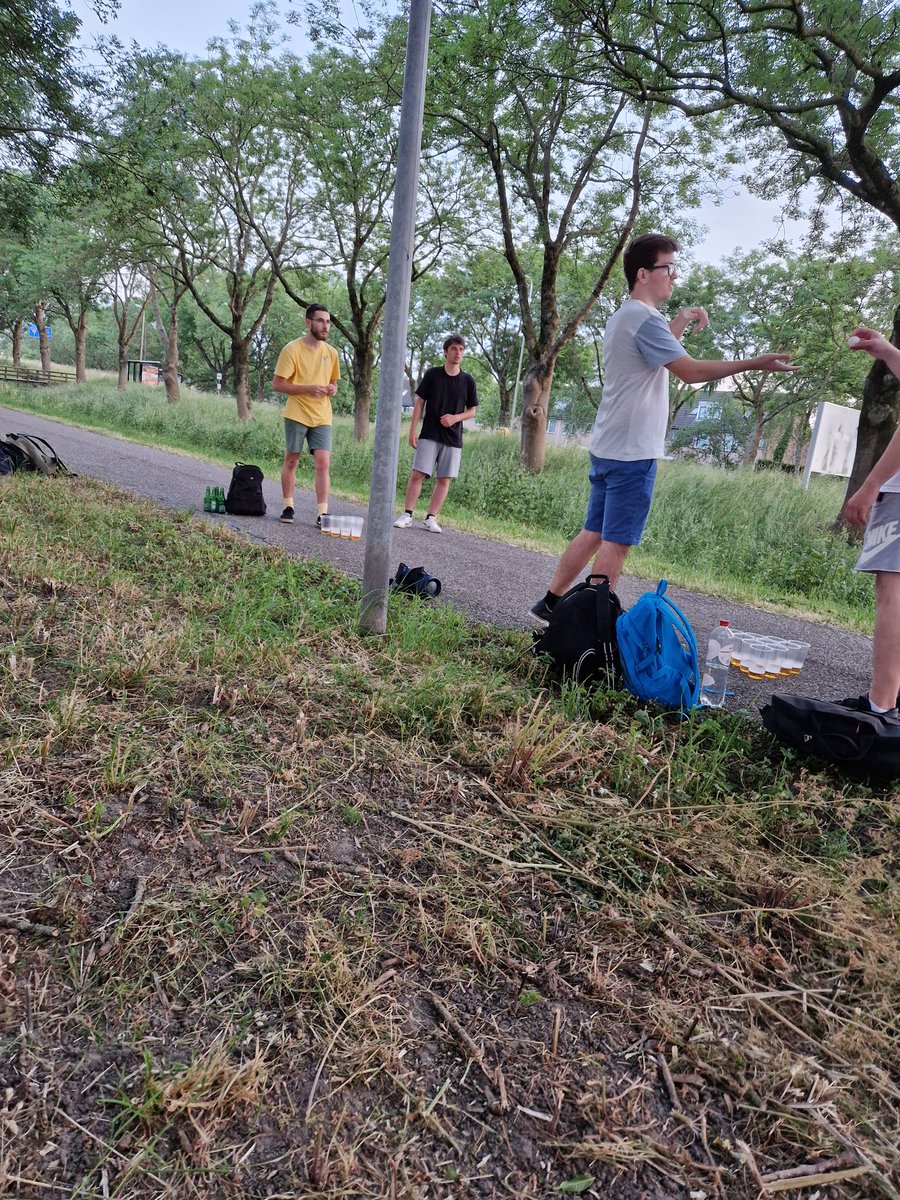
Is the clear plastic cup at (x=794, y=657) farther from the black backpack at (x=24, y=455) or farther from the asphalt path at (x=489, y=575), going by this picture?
the black backpack at (x=24, y=455)

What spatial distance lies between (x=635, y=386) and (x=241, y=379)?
70.0 feet

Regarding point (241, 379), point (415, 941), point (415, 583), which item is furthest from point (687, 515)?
point (241, 379)

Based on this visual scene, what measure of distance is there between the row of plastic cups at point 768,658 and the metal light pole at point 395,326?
211 centimetres

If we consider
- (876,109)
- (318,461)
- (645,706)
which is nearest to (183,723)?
(645,706)

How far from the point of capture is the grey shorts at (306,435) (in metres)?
7.23

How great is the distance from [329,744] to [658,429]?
232cm

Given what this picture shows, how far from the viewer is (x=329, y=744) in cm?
265

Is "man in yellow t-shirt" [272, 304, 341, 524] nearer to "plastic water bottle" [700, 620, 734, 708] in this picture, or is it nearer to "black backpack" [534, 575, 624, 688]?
"black backpack" [534, 575, 624, 688]

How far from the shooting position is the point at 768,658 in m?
4.30

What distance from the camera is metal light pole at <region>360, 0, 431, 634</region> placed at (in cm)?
334

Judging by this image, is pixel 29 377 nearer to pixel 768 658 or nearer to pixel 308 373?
pixel 308 373

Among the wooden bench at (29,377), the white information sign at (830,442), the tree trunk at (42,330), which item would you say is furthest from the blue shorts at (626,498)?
the tree trunk at (42,330)

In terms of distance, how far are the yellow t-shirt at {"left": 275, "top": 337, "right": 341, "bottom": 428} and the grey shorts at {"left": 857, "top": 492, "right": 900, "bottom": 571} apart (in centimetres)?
522

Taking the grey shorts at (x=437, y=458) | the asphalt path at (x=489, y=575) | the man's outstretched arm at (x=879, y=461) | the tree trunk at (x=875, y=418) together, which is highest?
the tree trunk at (x=875, y=418)
